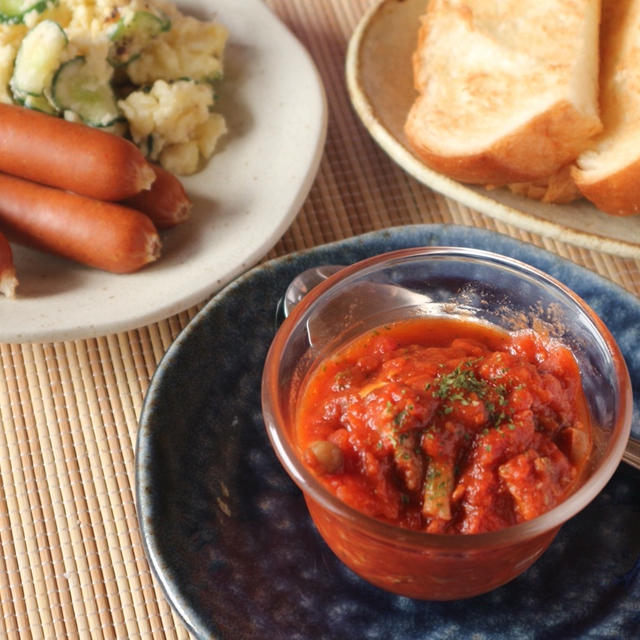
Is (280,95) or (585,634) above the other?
(280,95)

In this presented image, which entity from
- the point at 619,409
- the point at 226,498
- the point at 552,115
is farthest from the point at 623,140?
the point at 226,498

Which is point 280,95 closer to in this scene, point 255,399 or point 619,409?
point 255,399

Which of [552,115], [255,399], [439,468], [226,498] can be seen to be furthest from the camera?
[552,115]

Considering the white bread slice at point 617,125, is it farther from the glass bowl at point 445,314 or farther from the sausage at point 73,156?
the sausage at point 73,156

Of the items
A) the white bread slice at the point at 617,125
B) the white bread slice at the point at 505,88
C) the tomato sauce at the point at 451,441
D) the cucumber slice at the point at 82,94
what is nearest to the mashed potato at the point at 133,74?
the cucumber slice at the point at 82,94

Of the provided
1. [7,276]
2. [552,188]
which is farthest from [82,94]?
[552,188]

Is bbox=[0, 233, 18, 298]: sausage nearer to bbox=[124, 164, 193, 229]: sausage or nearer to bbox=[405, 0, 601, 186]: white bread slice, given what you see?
bbox=[124, 164, 193, 229]: sausage

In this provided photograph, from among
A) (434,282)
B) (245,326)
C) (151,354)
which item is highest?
(434,282)
